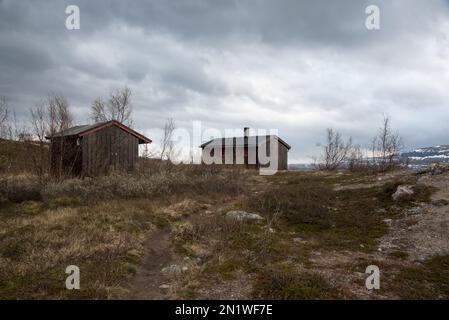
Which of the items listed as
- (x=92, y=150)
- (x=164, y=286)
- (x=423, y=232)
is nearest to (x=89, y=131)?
(x=92, y=150)

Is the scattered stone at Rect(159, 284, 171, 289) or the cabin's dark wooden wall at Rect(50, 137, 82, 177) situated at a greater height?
the cabin's dark wooden wall at Rect(50, 137, 82, 177)

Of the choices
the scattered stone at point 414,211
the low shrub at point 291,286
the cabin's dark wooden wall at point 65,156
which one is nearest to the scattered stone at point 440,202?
the scattered stone at point 414,211

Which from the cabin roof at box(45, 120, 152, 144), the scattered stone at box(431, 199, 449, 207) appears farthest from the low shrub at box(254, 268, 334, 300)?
the cabin roof at box(45, 120, 152, 144)

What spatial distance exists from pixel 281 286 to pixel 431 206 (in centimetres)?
771

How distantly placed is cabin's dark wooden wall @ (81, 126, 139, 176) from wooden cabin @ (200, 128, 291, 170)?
620 inches

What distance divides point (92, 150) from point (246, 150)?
22.7 m

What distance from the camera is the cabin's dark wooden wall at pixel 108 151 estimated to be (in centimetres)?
2083

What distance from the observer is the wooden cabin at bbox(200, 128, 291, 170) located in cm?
4016

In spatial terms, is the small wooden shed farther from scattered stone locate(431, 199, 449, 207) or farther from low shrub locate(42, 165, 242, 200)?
scattered stone locate(431, 199, 449, 207)

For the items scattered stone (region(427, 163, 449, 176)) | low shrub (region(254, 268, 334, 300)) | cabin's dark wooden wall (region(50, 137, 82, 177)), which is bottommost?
low shrub (region(254, 268, 334, 300))

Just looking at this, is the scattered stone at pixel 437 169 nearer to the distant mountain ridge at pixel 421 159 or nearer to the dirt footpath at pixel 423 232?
the dirt footpath at pixel 423 232

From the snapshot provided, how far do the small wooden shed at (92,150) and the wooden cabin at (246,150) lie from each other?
16.5m

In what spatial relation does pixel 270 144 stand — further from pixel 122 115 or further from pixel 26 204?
pixel 26 204
